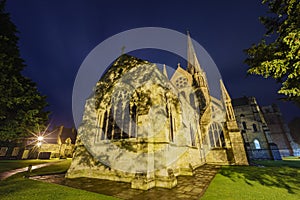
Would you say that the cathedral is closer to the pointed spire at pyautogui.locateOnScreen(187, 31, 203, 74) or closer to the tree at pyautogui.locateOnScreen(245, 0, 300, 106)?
the tree at pyautogui.locateOnScreen(245, 0, 300, 106)

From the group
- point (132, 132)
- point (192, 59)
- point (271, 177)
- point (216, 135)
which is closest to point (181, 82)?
point (192, 59)

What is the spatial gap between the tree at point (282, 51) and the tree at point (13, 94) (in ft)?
43.7

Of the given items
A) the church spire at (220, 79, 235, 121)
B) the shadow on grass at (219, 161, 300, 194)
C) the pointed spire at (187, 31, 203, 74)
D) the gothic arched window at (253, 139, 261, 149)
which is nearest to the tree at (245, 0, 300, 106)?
the shadow on grass at (219, 161, 300, 194)

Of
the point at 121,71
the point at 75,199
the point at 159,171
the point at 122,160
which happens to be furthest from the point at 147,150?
the point at 121,71

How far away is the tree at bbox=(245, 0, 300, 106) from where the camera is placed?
4762mm

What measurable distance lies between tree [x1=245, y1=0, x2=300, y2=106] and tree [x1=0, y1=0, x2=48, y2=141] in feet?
43.7

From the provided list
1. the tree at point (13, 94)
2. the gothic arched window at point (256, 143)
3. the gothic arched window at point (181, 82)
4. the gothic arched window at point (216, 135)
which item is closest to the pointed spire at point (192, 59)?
the gothic arched window at point (181, 82)

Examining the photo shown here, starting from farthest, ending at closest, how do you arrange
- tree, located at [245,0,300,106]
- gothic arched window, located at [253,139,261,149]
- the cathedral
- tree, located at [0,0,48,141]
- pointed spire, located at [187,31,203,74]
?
gothic arched window, located at [253,139,261,149] → pointed spire, located at [187,31,203,74] → tree, located at [0,0,48,141] → the cathedral → tree, located at [245,0,300,106]

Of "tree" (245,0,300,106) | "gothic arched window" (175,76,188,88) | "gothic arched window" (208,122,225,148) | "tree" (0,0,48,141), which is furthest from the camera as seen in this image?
"gothic arched window" (175,76,188,88)

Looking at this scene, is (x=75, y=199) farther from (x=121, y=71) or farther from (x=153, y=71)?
(x=121, y=71)

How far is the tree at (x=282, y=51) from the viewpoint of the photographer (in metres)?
4.76

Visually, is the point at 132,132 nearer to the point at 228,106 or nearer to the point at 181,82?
the point at 228,106

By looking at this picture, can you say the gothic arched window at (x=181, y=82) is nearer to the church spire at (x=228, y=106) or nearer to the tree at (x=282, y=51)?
the church spire at (x=228, y=106)

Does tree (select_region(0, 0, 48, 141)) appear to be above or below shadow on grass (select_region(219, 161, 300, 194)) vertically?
above
